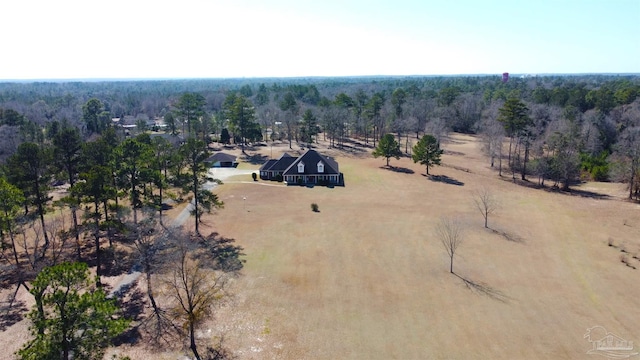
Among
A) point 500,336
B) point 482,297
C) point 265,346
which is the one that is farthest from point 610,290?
point 265,346

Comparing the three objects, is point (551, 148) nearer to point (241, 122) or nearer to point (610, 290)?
point (610, 290)

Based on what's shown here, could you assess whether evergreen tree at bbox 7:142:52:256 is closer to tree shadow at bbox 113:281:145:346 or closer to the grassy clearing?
tree shadow at bbox 113:281:145:346

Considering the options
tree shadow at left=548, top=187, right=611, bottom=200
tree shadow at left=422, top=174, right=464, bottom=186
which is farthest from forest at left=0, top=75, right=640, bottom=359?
tree shadow at left=422, top=174, right=464, bottom=186

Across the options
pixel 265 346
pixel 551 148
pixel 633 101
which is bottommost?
pixel 265 346

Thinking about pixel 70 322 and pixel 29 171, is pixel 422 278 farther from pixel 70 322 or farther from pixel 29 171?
pixel 29 171

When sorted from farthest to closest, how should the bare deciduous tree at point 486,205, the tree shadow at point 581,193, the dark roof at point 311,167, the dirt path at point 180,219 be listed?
1. the dark roof at point 311,167
2. the tree shadow at point 581,193
3. the bare deciduous tree at point 486,205
4. the dirt path at point 180,219

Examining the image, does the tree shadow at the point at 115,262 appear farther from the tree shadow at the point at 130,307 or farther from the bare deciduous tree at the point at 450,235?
the bare deciduous tree at the point at 450,235

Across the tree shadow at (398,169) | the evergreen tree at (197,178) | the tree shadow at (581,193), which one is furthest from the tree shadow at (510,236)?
the evergreen tree at (197,178)
